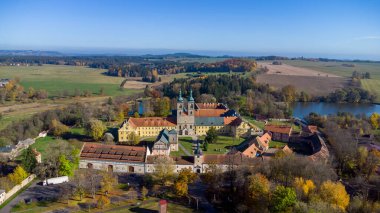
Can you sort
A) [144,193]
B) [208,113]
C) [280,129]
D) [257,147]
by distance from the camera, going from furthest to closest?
[208,113]
[280,129]
[257,147]
[144,193]

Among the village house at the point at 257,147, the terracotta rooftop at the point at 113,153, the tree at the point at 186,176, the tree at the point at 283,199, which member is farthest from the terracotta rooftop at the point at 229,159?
the tree at the point at 283,199

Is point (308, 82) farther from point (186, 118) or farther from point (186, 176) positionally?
point (186, 176)

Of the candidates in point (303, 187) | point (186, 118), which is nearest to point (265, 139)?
point (186, 118)

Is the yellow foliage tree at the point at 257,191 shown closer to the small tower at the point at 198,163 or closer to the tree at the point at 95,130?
the small tower at the point at 198,163

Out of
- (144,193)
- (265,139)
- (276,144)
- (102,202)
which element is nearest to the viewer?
(102,202)

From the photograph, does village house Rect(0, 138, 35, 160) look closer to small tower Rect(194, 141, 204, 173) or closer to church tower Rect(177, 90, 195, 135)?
church tower Rect(177, 90, 195, 135)
